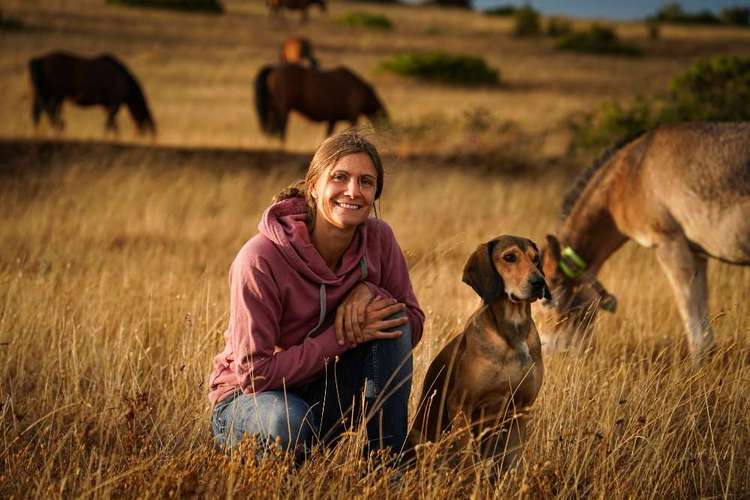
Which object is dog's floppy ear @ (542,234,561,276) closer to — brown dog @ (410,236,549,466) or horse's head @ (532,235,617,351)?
horse's head @ (532,235,617,351)

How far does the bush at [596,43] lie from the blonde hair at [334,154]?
3160 cm

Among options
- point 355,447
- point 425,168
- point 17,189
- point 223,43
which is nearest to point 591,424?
point 355,447

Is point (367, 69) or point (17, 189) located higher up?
point (367, 69)

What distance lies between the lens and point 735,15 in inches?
1854

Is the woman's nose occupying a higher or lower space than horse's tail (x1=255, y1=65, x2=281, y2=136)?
lower

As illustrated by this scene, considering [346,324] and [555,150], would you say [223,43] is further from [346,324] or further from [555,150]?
[346,324]

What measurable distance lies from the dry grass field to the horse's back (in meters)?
0.52

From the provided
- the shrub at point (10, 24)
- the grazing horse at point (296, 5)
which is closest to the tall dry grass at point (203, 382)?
the shrub at point (10, 24)

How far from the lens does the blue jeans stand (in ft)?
11.1

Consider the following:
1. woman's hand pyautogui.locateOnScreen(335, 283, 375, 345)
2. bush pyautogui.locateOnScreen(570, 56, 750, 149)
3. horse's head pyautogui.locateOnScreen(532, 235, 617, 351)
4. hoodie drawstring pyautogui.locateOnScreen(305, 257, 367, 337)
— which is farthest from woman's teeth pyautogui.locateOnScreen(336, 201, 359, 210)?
bush pyautogui.locateOnScreen(570, 56, 750, 149)

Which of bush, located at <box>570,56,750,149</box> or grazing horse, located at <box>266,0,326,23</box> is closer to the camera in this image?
bush, located at <box>570,56,750,149</box>

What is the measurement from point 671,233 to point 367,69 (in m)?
21.5

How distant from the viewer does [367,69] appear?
26781mm

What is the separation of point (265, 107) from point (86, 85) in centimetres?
358
